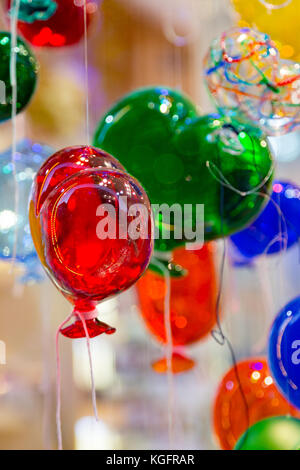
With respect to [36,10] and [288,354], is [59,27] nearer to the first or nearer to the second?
[36,10]

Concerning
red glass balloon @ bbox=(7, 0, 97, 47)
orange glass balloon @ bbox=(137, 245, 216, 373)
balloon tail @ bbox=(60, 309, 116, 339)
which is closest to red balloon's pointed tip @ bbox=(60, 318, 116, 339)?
balloon tail @ bbox=(60, 309, 116, 339)

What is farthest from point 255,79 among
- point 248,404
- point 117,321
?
point 117,321

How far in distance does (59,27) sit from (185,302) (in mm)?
468

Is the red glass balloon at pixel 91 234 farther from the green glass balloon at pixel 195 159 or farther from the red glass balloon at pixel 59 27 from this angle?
the red glass balloon at pixel 59 27

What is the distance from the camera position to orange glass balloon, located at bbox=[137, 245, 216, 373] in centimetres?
103

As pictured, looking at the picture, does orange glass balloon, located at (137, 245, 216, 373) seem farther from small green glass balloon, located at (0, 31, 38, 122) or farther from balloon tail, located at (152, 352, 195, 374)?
small green glass balloon, located at (0, 31, 38, 122)

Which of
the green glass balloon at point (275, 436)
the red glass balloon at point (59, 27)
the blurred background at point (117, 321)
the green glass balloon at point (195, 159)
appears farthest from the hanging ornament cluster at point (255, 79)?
the blurred background at point (117, 321)

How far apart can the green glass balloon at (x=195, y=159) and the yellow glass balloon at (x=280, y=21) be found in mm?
132

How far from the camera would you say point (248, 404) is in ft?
3.02

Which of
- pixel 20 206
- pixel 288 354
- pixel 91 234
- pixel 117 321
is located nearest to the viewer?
pixel 91 234

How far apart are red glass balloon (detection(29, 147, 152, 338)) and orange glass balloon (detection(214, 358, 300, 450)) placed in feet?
1.08

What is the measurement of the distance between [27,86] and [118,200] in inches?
12.9

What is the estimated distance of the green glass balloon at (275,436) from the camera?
0.86m
